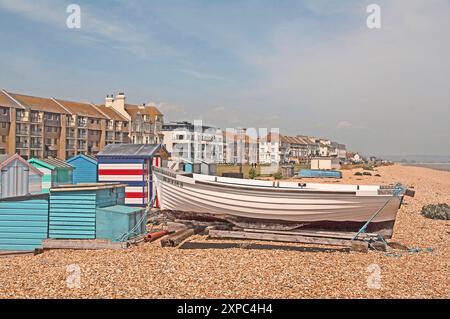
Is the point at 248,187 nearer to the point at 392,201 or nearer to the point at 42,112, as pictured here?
the point at 392,201

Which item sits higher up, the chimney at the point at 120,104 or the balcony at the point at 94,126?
the chimney at the point at 120,104

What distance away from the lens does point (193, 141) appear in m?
102

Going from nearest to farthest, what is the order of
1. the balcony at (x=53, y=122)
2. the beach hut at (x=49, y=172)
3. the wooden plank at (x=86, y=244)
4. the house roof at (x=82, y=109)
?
1. the wooden plank at (x=86, y=244)
2. the beach hut at (x=49, y=172)
3. the balcony at (x=53, y=122)
4. the house roof at (x=82, y=109)

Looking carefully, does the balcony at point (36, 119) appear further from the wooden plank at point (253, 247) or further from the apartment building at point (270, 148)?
the apartment building at point (270, 148)

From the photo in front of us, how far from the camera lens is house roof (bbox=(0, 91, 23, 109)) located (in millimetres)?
57191

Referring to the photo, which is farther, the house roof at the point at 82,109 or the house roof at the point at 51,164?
the house roof at the point at 82,109

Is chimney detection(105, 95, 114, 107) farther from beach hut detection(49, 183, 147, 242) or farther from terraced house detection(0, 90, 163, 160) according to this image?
beach hut detection(49, 183, 147, 242)

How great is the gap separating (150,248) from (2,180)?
8.72m

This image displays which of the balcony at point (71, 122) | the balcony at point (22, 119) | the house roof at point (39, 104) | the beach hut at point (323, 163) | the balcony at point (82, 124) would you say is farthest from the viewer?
the beach hut at point (323, 163)

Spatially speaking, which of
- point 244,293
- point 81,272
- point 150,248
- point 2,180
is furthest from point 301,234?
point 2,180

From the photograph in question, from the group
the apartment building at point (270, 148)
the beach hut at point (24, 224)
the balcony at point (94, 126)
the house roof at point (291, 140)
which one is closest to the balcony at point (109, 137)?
the balcony at point (94, 126)

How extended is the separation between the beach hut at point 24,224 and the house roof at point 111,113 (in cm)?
6502

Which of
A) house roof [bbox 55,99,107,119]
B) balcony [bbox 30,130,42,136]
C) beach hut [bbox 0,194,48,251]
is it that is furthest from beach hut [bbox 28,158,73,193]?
house roof [bbox 55,99,107,119]

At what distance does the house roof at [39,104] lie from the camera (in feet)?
200
